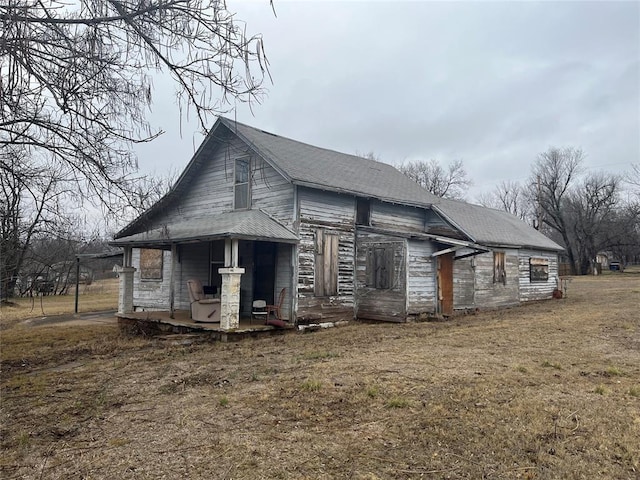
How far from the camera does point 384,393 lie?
5.53 metres

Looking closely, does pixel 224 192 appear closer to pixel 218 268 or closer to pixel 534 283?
pixel 218 268

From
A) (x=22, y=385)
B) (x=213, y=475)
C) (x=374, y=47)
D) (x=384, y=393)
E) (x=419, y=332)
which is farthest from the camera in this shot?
(x=419, y=332)

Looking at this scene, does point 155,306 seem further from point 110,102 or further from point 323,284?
point 110,102

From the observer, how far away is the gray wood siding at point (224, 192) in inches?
484

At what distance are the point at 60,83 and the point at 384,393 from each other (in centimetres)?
477

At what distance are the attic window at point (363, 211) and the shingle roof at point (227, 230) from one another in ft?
9.29

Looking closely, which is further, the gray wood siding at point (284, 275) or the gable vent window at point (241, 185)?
the gable vent window at point (241, 185)

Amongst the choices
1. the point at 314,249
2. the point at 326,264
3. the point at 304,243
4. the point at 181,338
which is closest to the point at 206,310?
the point at 181,338

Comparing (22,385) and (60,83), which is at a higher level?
(60,83)

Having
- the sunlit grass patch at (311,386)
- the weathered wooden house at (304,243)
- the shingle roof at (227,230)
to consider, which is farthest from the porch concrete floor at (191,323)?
the sunlit grass patch at (311,386)

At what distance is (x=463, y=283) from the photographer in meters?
15.3

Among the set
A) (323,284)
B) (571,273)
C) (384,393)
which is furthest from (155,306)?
(571,273)

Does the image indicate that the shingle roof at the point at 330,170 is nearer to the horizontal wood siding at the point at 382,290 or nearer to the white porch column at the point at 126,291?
the horizontal wood siding at the point at 382,290

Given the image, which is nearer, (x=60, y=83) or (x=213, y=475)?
(x=213, y=475)
